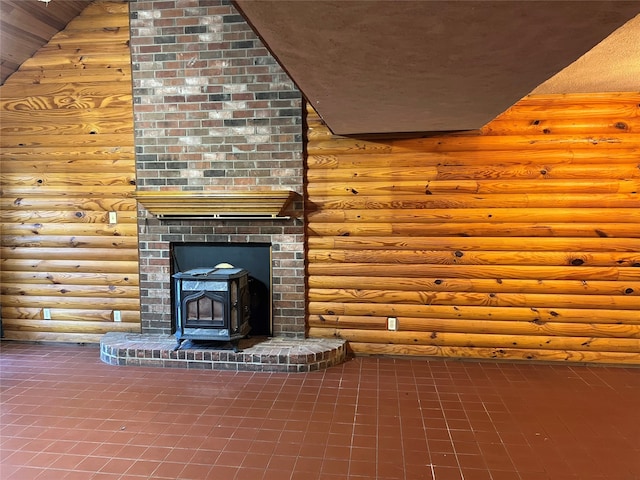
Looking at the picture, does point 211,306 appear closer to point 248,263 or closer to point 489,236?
point 248,263

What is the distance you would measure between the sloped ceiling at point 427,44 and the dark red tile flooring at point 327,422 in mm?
2173

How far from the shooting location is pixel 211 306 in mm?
4008

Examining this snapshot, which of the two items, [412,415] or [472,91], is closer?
[472,91]

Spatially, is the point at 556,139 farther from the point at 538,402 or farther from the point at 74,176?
the point at 74,176

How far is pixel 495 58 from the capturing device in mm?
2027

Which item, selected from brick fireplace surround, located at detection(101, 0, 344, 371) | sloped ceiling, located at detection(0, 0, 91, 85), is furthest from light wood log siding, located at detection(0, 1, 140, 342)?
brick fireplace surround, located at detection(101, 0, 344, 371)

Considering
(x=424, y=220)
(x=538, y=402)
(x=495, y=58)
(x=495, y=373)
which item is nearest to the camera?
A: (x=495, y=58)

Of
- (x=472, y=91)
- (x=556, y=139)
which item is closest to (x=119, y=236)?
(x=472, y=91)

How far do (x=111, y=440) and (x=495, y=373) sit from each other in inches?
121

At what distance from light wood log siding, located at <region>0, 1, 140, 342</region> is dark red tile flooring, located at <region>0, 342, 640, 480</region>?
2.35 feet

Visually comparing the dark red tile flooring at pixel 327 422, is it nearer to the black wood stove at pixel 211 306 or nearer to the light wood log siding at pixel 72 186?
the black wood stove at pixel 211 306

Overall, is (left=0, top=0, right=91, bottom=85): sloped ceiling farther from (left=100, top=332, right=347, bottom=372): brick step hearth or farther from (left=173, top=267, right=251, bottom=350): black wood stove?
(left=100, top=332, right=347, bottom=372): brick step hearth

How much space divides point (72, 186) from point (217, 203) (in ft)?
5.70

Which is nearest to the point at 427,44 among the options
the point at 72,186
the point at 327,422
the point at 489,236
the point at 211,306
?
the point at 327,422
